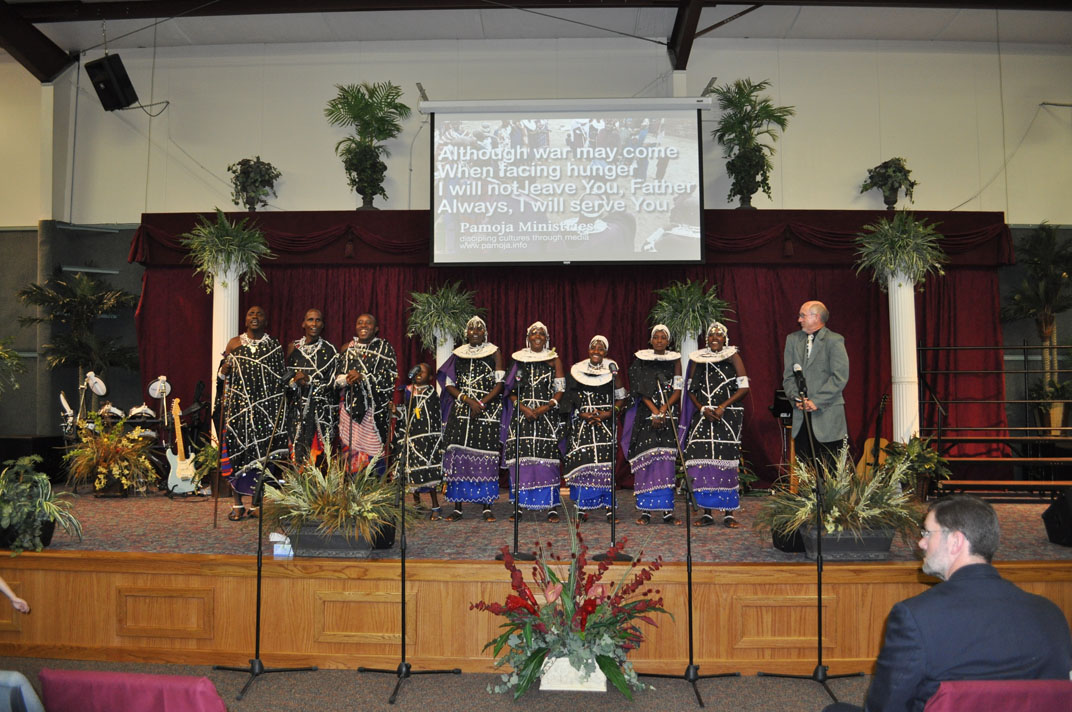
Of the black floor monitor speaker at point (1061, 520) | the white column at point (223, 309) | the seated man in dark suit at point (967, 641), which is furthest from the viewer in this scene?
the white column at point (223, 309)

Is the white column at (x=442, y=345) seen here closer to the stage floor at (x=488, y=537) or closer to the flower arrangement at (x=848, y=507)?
the stage floor at (x=488, y=537)

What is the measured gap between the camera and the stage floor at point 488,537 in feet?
14.9

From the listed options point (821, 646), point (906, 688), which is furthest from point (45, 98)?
point (906, 688)

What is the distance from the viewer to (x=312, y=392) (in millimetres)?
5953

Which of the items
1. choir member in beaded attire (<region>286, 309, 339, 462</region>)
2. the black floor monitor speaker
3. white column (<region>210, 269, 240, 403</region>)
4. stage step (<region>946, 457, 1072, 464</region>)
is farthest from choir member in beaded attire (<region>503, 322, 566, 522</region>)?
stage step (<region>946, 457, 1072, 464</region>)

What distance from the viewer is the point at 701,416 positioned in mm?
5781

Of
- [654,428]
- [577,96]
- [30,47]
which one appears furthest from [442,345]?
[30,47]

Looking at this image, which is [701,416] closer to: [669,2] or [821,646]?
[821,646]

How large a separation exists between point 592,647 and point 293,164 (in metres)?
7.39

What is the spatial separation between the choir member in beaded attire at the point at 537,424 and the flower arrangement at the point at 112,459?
3.66 m

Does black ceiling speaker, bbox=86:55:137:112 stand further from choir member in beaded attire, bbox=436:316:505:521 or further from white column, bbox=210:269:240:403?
choir member in beaded attire, bbox=436:316:505:521

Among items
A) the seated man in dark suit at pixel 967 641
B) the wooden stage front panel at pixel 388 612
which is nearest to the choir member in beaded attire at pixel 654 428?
the wooden stage front panel at pixel 388 612

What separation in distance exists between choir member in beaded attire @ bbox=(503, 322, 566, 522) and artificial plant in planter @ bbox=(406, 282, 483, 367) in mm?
1640

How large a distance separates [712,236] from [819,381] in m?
2.73
